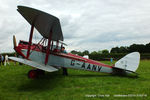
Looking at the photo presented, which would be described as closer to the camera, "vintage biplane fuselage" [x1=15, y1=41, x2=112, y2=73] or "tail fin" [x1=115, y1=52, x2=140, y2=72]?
"vintage biplane fuselage" [x1=15, y1=41, x2=112, y2=73]

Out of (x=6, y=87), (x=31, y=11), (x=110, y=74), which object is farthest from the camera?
(x=110, y=74)

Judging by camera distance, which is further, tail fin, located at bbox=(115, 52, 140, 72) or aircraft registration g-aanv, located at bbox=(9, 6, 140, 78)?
tail fin, located at bbox=(115, 52, 140, 72)

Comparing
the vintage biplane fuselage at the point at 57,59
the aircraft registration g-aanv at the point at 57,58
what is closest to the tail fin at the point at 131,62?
the aircraft registration g-aanv at the point at 57,58

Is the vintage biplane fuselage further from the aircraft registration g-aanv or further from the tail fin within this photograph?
the tail fin

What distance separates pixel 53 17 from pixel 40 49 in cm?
302

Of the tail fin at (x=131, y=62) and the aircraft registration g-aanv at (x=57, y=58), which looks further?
the tail fin at (x=131, y=62)

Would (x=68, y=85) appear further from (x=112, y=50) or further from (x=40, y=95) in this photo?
(x=112, y=50)

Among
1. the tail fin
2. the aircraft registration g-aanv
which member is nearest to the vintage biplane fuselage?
the aircraft registration g-aanv

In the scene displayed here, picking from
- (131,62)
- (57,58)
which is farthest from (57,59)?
(131,62)

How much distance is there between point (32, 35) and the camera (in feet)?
18.9

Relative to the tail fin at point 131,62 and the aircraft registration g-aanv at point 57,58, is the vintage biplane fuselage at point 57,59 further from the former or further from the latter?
the tail fin at point 131,62

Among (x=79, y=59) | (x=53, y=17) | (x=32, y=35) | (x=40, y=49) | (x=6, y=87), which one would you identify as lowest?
(x=6, y=87)

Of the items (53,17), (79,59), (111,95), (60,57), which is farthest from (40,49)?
(111,95)

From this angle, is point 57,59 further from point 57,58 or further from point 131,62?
point 131,62
